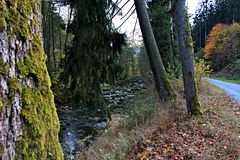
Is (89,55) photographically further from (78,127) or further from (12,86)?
(12,86)

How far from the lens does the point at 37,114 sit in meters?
1.34

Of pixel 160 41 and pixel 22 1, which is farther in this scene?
pixel 160 41

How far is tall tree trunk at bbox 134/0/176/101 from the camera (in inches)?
330

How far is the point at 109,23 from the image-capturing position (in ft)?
27.2

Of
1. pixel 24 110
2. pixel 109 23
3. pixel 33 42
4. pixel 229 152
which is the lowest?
pixel 229 152

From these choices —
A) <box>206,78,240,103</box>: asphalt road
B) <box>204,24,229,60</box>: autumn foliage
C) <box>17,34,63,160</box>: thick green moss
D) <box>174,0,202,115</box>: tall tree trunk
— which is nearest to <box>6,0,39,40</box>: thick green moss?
<box>17,34,63,160</box>: thick green moss

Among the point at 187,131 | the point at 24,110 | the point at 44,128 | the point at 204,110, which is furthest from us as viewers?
the point at 204,110

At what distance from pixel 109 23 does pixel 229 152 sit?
5.17 meters

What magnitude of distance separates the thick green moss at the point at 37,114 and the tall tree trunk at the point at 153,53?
7.13m

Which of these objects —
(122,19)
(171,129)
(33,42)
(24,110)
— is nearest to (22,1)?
(33,42)

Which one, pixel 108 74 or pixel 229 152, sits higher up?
pixel 108 74

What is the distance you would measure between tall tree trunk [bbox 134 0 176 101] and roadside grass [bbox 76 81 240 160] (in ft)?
2.20

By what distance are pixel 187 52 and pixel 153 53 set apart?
1.55 metres

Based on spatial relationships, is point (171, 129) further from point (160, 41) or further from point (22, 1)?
point (160, 41)
